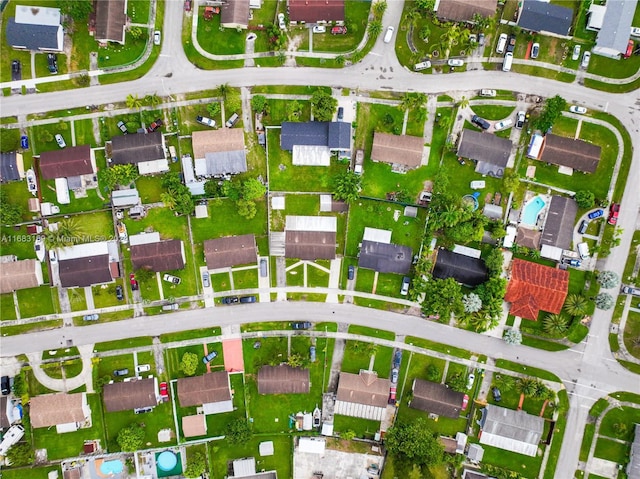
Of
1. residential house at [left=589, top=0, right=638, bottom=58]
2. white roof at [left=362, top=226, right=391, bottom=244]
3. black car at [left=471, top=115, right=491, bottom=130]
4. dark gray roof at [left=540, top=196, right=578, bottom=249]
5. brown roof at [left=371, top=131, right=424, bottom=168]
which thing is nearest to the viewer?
residential house at [left=589, top=0, right=638, bottom=58]

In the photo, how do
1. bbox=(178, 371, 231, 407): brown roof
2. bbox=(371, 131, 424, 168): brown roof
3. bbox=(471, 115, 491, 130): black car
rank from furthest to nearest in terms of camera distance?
1. bbox=(471, 115, 491, 130): black car
2. bbox=(178, 371, 231, 407): brown roof
3. bbox=(371, 131, 424, 168): brown roof

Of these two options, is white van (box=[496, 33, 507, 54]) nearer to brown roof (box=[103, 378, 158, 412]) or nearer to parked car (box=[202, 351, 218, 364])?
parked car (box=[202, 351, 218, 364])

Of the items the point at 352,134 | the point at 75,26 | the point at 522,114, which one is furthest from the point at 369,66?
the point at 75,26

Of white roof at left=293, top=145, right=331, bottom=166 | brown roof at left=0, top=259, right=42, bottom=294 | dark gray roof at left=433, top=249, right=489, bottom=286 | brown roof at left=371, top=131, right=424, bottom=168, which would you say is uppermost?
brown roof at left=371, top=131, right=424, bottom=168

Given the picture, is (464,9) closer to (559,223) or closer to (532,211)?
(532,211)

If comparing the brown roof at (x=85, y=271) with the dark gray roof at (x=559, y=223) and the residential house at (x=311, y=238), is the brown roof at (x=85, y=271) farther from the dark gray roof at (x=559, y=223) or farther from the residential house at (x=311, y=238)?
the dark gray roof at (x=559, y=223)

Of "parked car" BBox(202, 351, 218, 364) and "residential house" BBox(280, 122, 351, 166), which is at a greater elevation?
"residential house" BBox(280, 122, 351, 166)

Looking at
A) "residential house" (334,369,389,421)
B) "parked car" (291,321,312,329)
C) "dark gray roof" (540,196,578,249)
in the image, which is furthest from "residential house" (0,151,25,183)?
"dark gray roof" (540,196,578,249)

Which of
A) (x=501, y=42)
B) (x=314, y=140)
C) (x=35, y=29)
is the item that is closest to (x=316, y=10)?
(x=314, y=140)
